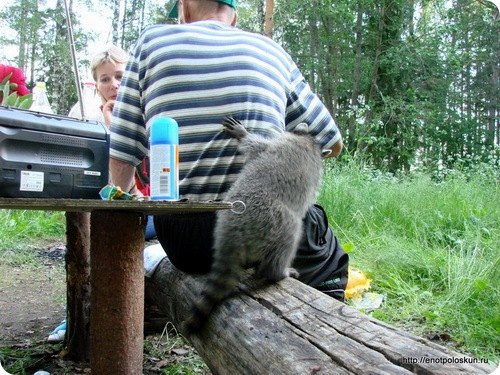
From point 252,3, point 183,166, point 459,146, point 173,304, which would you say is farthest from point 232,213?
point 252,3

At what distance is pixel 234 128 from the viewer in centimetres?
185

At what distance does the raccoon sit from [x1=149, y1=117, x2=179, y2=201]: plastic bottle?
0.30 meters

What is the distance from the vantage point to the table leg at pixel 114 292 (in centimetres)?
159

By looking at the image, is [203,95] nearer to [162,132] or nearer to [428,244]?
[162,132]

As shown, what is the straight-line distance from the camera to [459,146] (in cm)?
689

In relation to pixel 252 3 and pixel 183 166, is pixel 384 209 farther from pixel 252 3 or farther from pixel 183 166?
pixel 252 3

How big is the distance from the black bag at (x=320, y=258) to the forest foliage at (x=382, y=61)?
10.4ft

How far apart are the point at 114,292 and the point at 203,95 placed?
85cm

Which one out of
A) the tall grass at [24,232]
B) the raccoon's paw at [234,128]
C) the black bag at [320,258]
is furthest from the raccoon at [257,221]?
the tall grass at [24,232]

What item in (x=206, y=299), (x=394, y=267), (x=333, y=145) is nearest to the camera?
(x=206, y=299)

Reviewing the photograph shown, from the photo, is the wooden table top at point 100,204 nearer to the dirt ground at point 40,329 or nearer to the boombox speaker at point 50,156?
the boombox speaker at point 50,156

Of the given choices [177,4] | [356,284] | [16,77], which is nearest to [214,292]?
[16,77]

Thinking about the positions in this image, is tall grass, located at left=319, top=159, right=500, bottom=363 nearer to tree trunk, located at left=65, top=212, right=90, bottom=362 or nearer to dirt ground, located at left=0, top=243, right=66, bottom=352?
tree trunk, located at left=65, top=212, right=90, bottom=362

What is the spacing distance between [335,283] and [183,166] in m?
0.98
